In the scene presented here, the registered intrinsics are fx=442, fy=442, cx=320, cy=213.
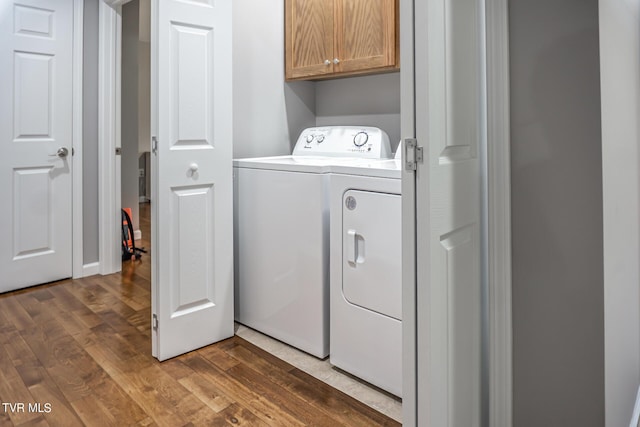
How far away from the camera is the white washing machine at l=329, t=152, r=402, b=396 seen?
5.79 ft

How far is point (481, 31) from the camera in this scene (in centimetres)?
129

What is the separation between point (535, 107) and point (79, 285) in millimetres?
3198

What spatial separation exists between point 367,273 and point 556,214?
2.67ft

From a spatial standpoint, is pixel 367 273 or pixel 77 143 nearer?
pixel 367 273

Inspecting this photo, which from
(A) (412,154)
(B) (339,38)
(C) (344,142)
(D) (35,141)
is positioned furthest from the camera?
(D) (35,141)

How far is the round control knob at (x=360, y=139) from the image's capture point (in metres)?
2.46

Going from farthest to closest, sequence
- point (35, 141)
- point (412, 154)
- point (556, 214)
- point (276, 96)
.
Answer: point (35, 141), point (276, 96), point (556, 214), point (412, 154)

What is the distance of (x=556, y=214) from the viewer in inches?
49.0

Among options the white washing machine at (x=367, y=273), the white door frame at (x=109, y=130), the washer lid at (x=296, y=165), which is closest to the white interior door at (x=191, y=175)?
the washer lid at (x=296, y=165)

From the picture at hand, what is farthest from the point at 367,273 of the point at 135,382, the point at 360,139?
the point at 135,382

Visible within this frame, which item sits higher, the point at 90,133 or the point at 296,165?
the point at 90,133

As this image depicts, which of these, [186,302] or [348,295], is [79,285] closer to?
[186,302]

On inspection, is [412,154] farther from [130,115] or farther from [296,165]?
[130,115]

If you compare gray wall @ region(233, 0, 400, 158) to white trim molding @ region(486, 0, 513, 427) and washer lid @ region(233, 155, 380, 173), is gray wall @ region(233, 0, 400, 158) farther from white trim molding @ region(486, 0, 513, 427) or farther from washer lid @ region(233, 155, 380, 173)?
white trim molding @ region(486, 0, 513, 427)
